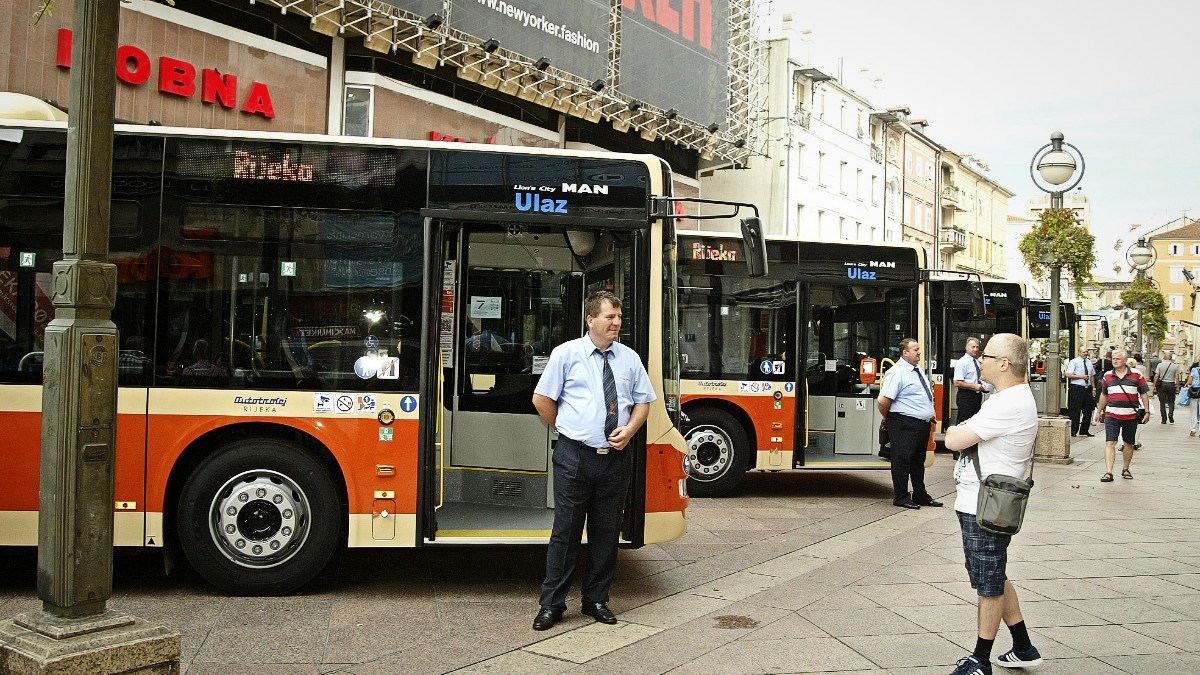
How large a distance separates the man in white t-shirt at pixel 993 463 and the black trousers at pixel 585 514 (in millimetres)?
1995

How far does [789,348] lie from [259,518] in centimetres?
749

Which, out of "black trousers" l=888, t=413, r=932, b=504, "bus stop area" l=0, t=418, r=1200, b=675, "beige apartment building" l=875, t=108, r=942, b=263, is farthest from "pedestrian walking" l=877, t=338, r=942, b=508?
"beige apartment building" l=875, t=108, r=942, b=263

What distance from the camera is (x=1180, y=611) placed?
729 centimetres

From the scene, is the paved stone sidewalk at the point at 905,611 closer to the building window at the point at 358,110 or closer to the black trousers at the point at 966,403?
the black trousers at the point at 966,403

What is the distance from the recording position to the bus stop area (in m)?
5.92

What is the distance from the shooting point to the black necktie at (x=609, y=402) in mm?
6566

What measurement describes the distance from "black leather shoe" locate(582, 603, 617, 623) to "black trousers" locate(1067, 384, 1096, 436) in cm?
2070

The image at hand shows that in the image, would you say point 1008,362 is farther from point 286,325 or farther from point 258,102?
point 258,102

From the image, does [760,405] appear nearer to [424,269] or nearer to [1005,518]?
[424,269]

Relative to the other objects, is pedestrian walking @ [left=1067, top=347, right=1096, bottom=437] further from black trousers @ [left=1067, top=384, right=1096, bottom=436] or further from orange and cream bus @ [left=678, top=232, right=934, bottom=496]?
orange and cream bus @ [left=678, top=232, right=934, bottom=496]

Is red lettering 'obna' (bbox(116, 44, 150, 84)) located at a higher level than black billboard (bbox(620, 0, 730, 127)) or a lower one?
lower

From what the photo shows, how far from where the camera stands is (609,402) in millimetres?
6578

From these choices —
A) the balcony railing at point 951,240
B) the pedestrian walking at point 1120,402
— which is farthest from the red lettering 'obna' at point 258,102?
the balcony railing at point 951,240

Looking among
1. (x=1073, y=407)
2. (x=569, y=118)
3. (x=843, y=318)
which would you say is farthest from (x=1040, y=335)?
(x=843, y=318)
